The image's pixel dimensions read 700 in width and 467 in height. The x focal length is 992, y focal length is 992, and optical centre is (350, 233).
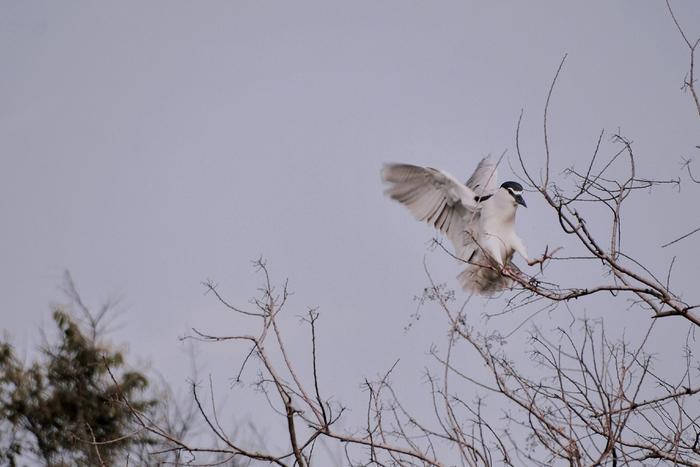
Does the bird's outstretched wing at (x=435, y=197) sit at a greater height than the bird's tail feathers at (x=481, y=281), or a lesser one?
greater

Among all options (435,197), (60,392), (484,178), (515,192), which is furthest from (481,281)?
(60,392)

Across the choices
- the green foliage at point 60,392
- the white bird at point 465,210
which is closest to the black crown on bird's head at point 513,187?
the white bird at point 465,210

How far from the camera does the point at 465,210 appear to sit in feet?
21.3

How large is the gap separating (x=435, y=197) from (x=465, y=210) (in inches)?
8.9

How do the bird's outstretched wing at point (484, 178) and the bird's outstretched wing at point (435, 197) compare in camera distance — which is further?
the bird's outstretched wing at point (484, 178)

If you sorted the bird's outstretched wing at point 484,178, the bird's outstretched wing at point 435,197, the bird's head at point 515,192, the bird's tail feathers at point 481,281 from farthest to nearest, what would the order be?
the bird's outstretched wing at point 484,178, the bird's outstretched wing at point 435,197, the bird's head at point 515,192, the bird's tail feathers at point 481,281

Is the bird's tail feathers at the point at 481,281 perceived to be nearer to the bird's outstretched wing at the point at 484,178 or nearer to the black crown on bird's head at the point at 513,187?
the black crown on bird's head at the point at 513,187

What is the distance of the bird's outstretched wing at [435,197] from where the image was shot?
6.45m

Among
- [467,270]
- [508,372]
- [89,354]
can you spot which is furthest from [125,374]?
Result: [508,372]

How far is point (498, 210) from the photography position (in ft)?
20.1

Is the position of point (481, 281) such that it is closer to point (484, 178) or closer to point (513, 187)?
point (513, 187)

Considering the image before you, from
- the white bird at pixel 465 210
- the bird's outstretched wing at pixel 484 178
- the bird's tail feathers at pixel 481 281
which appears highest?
the bird's outstretched wing at pixel 484 178

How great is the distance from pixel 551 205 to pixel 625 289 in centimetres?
39

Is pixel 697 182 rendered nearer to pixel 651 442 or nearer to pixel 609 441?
pixel 651 442
